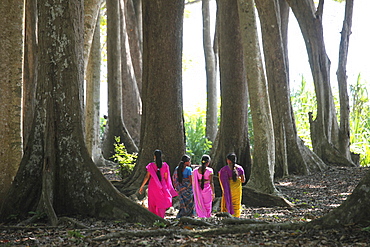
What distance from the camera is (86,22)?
42.8ft

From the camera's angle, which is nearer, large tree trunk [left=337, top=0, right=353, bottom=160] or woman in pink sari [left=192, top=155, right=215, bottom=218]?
woman in pink sari [left=192, top=155, right=215, bottom=218]

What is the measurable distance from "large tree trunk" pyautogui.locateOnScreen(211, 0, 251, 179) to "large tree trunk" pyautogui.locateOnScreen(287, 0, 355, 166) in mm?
4133

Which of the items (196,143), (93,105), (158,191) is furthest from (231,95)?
(196,143)

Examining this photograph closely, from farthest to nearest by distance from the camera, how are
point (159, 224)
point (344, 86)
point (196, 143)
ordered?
point (196, 143) → point (344, 86) → point (159, 224)

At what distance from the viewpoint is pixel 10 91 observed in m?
8.38

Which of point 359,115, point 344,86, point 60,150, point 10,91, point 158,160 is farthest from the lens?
point 359,115

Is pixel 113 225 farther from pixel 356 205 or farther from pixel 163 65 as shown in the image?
pixel 163 65

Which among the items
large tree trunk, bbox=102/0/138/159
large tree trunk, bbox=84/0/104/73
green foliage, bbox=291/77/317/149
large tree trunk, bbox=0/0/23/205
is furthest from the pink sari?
green foliage, bbox=291/77/317/149

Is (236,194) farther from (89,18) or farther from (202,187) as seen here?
(89,18)

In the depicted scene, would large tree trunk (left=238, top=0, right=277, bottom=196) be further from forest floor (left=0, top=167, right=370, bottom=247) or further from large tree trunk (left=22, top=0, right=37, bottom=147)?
large tree trunk (left=22, top=0, right=37, bottom=147)

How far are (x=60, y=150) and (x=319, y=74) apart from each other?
1160cm

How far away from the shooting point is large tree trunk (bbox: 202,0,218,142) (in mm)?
21469

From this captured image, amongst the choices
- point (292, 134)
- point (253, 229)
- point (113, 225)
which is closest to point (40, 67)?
point (113, 225)

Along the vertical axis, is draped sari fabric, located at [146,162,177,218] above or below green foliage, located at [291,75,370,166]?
below
